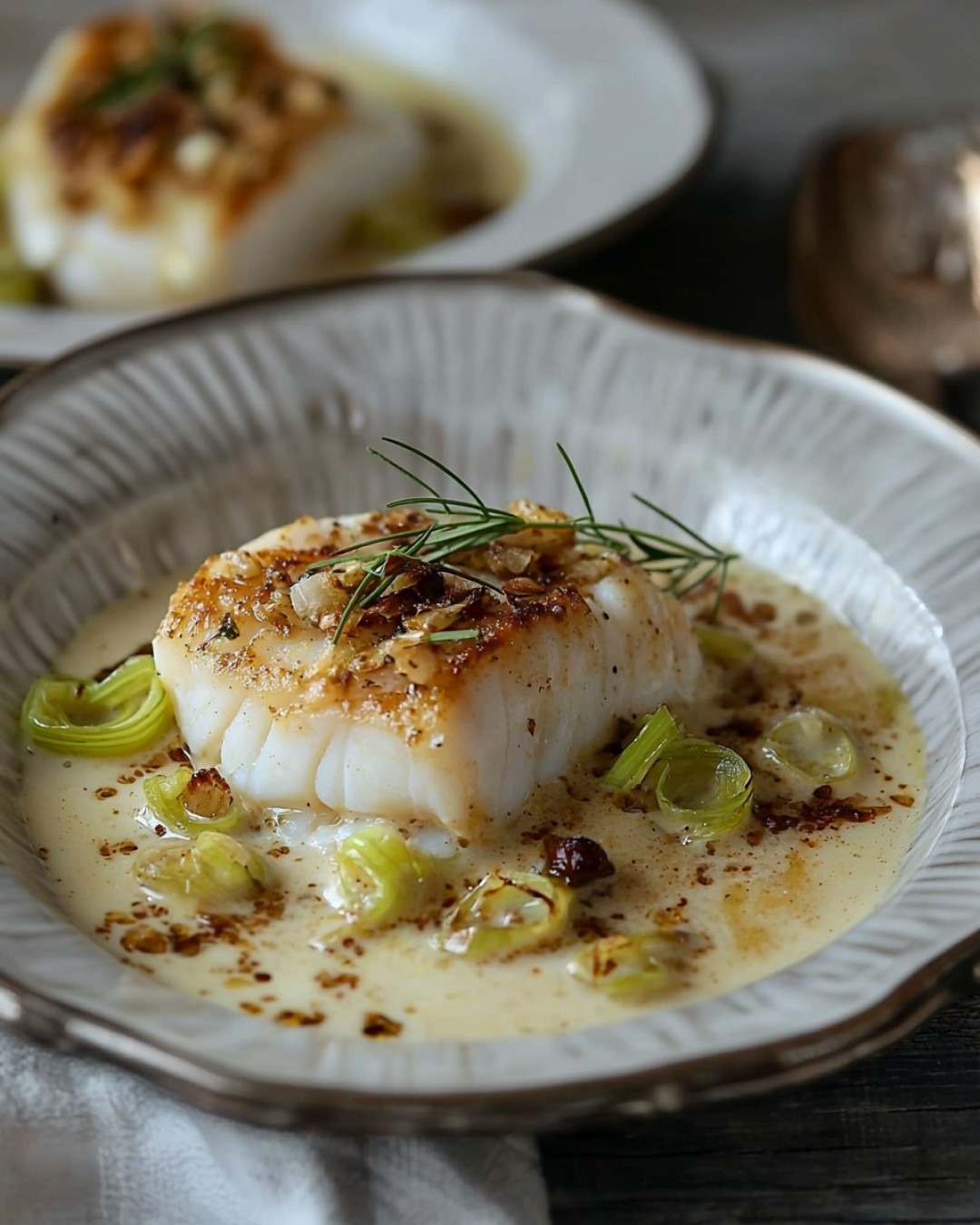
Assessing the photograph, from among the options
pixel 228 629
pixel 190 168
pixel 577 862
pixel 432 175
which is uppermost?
pixel 228 629

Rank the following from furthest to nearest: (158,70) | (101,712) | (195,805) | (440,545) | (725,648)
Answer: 1. (158,70)
2. (725,648)
3. (101,712)
4. (440,545)
5. (195,805)

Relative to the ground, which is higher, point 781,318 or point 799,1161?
point 799,1161

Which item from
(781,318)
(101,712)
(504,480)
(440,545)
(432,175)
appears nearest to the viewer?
(440,545)

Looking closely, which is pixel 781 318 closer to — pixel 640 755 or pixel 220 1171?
pixel 640 755

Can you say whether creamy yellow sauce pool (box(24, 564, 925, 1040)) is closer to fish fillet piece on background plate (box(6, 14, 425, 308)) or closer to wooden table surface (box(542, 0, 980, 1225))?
wooden table surface (box(542, 0, 980, 1225))

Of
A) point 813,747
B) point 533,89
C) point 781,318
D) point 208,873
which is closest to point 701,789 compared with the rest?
point 813,747

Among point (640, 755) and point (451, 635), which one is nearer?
point (451, 635)

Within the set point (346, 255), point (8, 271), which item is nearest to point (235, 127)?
point (346, 255)
